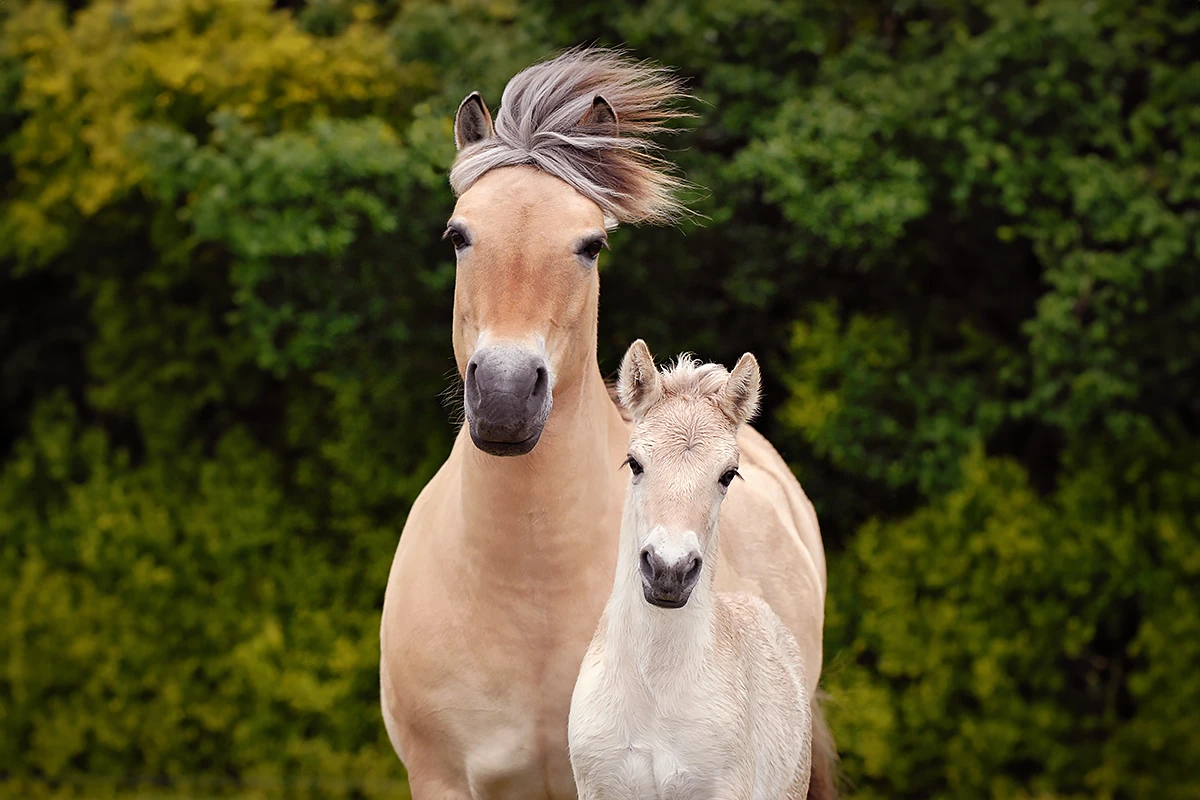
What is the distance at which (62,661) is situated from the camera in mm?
10219

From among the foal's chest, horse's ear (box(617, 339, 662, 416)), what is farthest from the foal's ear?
the foal's chest

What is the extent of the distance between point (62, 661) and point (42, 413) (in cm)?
181

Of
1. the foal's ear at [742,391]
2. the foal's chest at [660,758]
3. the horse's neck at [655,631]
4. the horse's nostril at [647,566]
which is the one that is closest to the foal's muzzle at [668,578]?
the horse's nostril at [647,566]

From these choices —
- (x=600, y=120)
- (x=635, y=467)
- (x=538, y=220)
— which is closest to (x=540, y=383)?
(x=635, y=467)

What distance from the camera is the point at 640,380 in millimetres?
3307

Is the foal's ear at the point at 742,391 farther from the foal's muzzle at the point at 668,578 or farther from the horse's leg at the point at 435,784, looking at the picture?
the horse's leg at the point at 435,784

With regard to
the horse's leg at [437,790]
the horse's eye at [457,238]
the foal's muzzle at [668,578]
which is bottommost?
the horse's leg at [437,790]

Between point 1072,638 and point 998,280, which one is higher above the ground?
point 998,280

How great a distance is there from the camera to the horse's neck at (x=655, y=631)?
3199 mm

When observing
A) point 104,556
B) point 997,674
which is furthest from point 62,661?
point 997,674

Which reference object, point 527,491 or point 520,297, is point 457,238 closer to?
point 520,297

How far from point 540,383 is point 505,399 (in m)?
0.15

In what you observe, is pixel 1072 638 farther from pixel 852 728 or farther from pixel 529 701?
pixel 529 701

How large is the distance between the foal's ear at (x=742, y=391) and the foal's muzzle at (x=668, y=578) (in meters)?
0.46
